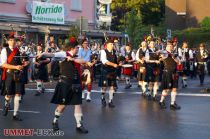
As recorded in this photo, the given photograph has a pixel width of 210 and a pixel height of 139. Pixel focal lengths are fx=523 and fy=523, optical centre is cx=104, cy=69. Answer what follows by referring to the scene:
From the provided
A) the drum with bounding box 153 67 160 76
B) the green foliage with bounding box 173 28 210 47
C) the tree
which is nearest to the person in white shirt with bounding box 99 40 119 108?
the drum with bounding box 153 67 160 76

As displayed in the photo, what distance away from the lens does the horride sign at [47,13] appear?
31373 millimetres

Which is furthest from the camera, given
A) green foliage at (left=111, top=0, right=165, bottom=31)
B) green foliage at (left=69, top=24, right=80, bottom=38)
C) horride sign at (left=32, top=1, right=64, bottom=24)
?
green foliage at (left=111, top=0, right=165, bottom=31)

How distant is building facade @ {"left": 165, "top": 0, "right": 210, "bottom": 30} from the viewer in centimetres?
5491

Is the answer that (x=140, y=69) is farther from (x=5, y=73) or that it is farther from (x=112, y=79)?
(x=5, y=73)

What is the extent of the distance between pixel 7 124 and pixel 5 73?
152 centimetres

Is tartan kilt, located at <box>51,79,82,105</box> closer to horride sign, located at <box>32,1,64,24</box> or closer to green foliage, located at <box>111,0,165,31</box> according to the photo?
horride sign, located at <box>32,1,64,24</box>

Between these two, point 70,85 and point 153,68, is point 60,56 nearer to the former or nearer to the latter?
point 70,85

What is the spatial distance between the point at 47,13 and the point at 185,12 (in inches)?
1053

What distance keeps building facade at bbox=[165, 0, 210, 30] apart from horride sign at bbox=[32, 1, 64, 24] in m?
24.8

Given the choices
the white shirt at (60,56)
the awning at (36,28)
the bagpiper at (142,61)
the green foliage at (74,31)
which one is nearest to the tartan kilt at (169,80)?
the bagpiper at (142,61)

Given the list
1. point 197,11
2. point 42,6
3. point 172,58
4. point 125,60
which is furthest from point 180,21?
point 172,58

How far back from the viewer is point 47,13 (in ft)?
105

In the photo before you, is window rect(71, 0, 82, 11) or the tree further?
the tree

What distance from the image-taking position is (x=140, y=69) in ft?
57.0
